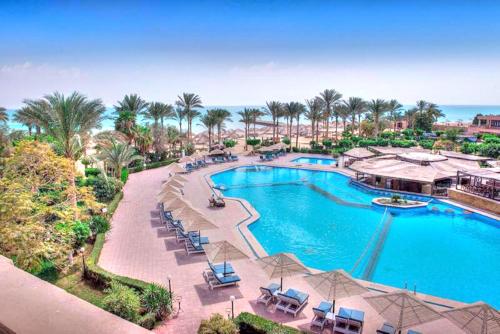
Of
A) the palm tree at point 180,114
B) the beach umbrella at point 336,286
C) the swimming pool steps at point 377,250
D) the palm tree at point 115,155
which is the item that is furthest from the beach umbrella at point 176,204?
the palm tree at point 180,114

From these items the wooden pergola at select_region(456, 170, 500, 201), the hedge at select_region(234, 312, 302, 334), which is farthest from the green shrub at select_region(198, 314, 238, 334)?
the wooden pergola at select_region(456, 170, 500, 201)

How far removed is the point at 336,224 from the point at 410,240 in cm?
427

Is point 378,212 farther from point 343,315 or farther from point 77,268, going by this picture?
point 77,268

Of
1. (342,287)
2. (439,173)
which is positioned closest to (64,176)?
(342,287)

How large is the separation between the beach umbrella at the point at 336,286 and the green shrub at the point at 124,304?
5506 mm

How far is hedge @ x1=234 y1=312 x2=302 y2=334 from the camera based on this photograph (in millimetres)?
9539

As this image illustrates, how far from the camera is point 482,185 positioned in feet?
A: 86.4

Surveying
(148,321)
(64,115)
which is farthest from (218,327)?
(64,115)

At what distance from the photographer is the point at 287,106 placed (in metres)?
53.6

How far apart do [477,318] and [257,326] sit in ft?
18.6

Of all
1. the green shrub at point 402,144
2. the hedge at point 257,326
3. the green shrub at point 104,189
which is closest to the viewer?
the hedge at point 257,326

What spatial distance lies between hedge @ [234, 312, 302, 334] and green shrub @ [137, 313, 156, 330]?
8.21 ft

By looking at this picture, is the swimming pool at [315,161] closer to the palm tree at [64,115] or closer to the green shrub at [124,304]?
the palm tree at [64,115]

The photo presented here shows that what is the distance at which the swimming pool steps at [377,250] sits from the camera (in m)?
15.3
